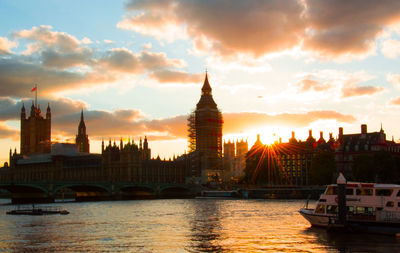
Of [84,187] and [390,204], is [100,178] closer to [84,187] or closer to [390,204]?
[84,187]

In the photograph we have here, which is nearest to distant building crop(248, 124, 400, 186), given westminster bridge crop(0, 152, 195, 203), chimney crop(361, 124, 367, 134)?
chimney crop(361, 124, 367, 134)

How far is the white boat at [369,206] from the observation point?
44.0 metres

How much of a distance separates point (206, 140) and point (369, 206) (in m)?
140

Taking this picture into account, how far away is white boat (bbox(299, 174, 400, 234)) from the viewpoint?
44.0 m

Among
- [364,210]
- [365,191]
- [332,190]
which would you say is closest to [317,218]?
[332,190]

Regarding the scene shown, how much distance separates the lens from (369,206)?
44.9 metres

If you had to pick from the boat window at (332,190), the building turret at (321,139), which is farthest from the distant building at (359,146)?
the boat window at (332,190)

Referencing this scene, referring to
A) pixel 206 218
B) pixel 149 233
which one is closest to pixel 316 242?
pixel 149 233

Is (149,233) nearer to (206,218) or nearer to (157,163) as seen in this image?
(206,218)

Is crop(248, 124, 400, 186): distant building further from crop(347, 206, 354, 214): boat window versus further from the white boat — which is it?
crop(347, 206, 354, 214): boat window

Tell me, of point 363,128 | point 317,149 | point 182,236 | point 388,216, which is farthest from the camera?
point 317,149

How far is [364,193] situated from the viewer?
45.6 meters

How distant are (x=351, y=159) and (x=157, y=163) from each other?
64.9 metres

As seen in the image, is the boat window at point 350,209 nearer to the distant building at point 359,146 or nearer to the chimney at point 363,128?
the distant building at point 359,146
